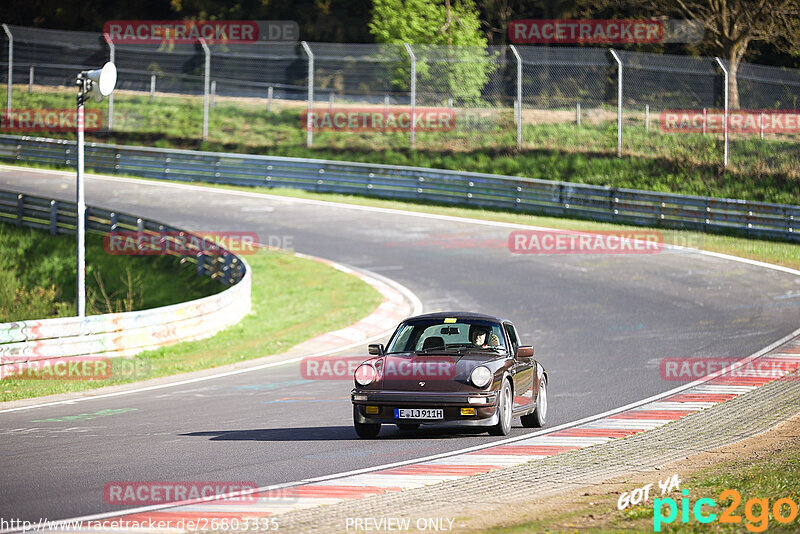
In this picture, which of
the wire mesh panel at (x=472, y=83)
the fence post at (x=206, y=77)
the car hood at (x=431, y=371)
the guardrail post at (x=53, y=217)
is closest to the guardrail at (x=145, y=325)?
the guardrail post at (x=53, y=217)

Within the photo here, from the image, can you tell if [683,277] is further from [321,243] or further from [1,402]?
[1,402]

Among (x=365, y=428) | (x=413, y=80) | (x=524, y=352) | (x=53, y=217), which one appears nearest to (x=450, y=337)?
(x=524, y=352)

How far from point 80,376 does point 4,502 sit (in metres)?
8.62

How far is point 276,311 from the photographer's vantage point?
869 inches

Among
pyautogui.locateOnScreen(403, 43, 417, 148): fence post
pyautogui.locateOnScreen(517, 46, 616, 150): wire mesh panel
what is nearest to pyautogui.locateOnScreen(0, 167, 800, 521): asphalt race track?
pyautogui.locateOnScreen(403, 43, 417, 148): fence post

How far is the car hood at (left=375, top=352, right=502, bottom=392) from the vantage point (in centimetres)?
1045

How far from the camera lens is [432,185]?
34938 millimetres

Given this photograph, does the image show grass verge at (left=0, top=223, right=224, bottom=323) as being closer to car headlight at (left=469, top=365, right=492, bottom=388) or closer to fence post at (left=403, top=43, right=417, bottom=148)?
fence post at (left=403, top=43, right=417, bottom=148)

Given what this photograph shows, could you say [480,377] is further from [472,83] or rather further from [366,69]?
[366,69]

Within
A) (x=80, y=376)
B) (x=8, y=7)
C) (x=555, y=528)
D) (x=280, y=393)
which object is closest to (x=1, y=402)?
(x=80, y=376)

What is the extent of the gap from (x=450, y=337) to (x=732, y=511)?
5.27m

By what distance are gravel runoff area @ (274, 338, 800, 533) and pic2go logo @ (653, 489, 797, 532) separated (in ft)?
3.56

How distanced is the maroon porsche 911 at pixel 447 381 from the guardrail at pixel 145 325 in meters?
6.89

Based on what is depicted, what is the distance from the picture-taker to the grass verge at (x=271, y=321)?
52.5ft
